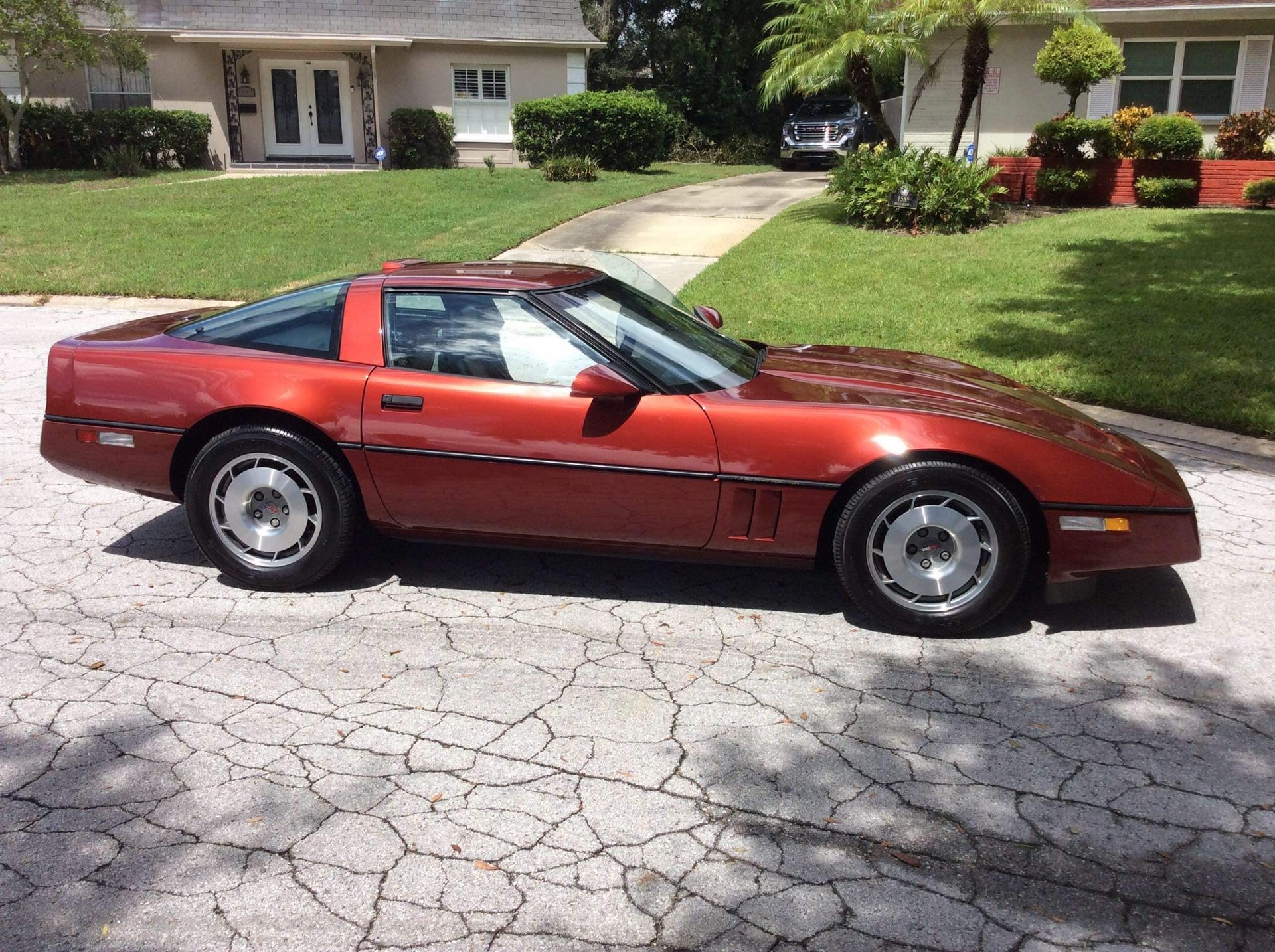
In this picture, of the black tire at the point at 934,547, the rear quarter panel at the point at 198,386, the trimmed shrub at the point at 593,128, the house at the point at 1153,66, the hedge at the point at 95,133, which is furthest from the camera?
the trimmed shrub at the point at 593,128

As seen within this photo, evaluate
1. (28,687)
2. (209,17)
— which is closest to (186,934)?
(28,687)

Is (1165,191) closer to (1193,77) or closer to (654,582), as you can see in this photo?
(1193,77)

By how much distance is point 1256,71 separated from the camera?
19.1 m

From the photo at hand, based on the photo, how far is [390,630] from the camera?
→ 4492 millimetres

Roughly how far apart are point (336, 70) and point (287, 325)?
23.2m

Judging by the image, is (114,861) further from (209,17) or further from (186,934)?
(209,17)

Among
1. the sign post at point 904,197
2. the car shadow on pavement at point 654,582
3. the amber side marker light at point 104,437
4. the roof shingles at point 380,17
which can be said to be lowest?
the car shadow on pavement at point 654,582

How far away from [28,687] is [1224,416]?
7.07 meters

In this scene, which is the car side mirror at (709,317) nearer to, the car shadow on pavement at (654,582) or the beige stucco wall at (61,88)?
the car shadow on pavement at (654,582)

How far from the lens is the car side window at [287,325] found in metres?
4.83

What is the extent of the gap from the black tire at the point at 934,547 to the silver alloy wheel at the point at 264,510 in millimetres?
2182

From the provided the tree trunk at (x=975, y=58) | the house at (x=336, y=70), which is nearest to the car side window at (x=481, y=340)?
the tree trunk at (x=975, y=58)

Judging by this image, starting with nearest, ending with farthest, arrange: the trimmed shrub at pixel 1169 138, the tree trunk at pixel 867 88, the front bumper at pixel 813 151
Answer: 1. the tree trunk at pixel 867 88
2. the trimmed shrub at pixel 1169 138
3. the front bumper at pixel 813 151

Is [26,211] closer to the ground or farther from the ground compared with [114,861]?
farther from the ground
